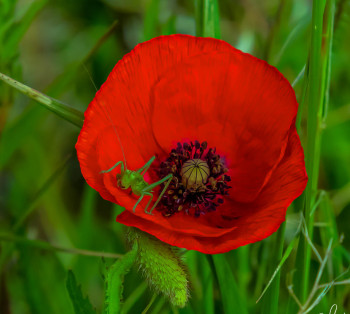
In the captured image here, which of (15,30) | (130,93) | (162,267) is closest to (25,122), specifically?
(15,30)

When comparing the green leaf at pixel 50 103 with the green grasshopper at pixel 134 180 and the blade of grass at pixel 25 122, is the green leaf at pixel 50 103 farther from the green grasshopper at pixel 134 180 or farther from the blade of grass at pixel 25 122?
the blade of grass at pixel 25 122

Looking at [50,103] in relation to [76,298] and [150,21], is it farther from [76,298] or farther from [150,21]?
[150,21]

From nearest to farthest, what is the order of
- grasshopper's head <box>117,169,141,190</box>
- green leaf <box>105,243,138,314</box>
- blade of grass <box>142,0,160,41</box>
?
green leaf <box>105,243,138,314</box>, grasshopper's head <box>117,169,141,190</box>, blade of grass <box>142,0,160,41</box>

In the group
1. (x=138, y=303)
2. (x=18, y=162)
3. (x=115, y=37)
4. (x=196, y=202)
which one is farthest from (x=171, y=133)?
(x=115, y=37)

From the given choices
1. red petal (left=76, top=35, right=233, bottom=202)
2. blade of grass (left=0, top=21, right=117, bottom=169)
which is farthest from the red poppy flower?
blade of grass (left=0, top=21, right=117, bottom=169)

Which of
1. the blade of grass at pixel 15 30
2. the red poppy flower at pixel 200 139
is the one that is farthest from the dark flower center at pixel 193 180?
the blade of grass at pixel 15 30

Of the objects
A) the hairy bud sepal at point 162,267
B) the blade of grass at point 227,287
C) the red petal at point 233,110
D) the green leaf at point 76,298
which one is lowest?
the green leaf at point 76,298

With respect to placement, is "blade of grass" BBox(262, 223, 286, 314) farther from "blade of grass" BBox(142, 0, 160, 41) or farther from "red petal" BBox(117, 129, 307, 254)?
"blade of grass" BBox(142, 0, 160, 41)
